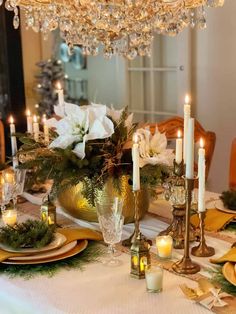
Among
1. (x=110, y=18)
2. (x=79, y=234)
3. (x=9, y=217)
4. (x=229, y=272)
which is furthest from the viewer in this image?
(x=110, y=18)

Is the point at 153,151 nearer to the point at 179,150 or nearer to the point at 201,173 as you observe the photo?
the point at 179,150

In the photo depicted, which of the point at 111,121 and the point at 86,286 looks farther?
the point at 111,121

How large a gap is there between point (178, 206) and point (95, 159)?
29cm

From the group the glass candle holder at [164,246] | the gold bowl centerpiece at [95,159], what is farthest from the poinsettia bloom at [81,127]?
the glass candle holder at [164,246]

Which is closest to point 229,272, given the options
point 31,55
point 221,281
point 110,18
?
point 221,281

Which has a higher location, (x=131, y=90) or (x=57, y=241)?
(x=131, y=90)

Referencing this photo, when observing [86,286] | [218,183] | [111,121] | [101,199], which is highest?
[111,121]

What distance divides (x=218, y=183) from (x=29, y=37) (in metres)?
1.86

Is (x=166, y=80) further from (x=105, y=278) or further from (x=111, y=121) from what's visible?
(x=105, y=278)

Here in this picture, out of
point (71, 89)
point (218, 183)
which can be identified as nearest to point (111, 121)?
point (218, 183)

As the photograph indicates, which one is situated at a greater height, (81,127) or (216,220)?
(81,127)

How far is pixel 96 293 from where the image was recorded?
118cm

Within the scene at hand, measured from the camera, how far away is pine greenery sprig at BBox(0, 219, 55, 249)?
4.49 ft

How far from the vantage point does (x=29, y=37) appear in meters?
4.04
